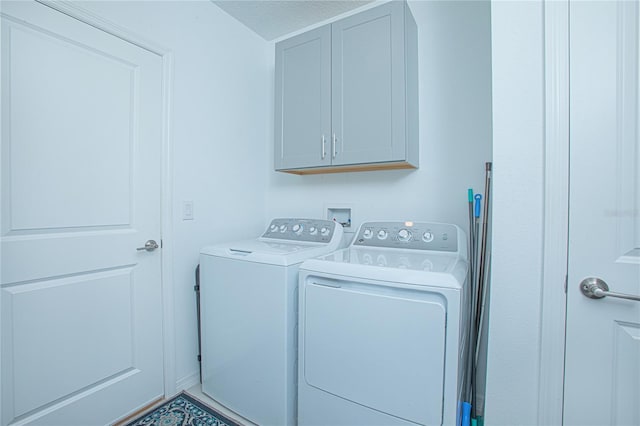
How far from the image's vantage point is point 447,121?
171cm

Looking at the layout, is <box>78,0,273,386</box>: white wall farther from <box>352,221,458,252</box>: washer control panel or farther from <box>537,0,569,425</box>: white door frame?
<box>537,0,569,425</box>: white door frame

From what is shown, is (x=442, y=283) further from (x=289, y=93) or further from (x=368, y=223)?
(x=289, y=93)

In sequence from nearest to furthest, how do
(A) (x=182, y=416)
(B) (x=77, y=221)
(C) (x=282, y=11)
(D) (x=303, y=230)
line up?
(B) (x=77, y=221) < (A) (x=182, y=416) < (D) (x=303, y=230) < (C) (x=282, y=11)

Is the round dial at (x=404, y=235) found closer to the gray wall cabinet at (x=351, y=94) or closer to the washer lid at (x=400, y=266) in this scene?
the washer lid at (x=400, y=266)

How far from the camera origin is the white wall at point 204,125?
1.71m

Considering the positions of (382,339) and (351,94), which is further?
(351,94)

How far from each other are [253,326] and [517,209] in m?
1.26

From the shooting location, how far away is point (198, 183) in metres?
1.87

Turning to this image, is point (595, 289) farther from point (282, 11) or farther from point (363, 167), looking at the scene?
point (282, 11)

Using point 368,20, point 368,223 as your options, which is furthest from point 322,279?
point 368,20

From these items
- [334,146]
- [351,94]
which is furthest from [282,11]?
[334,146]

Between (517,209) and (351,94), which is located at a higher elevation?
(351,94)

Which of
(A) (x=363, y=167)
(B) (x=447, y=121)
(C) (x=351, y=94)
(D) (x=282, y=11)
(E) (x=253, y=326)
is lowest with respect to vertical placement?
(E) (x=253, y=326)

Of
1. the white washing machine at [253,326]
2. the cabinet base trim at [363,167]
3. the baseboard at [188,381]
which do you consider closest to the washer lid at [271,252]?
the white washing machine at [253,326]
